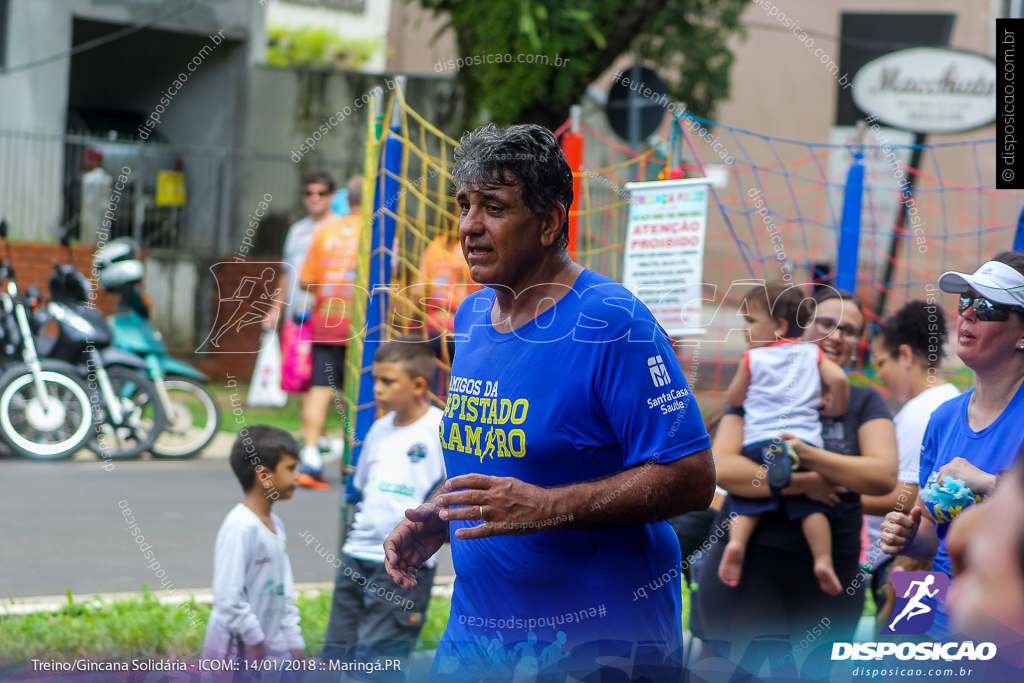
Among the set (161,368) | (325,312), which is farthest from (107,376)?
(325,312)

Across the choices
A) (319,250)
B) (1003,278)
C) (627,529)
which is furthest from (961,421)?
(319,250)

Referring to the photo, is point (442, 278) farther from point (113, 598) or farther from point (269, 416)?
point (269, 416)

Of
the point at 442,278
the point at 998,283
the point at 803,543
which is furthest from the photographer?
the point at 442,278

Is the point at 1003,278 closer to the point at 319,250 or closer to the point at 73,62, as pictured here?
the point at 319,250

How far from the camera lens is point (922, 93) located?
10180 millimetres

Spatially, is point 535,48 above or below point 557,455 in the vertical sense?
above

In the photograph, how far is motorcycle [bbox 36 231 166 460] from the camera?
29.0 feet

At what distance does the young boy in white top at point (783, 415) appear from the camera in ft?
13.3

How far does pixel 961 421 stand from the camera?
2.97 meters

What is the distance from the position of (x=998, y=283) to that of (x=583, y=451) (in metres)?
1.17

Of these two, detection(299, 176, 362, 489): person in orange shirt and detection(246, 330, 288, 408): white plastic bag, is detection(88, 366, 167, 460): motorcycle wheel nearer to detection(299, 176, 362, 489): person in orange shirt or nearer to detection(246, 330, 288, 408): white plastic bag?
detection(246, 330, 288, 408): white plastic bag

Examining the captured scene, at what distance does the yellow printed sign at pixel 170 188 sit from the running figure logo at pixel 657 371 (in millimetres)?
13282

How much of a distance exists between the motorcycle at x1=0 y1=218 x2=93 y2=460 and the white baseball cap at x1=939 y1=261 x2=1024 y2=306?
23.2 feet

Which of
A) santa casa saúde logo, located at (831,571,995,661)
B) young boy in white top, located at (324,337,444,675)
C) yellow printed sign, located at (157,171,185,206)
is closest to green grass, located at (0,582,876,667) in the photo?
young boy in white top, located at (324,337,444,675)
